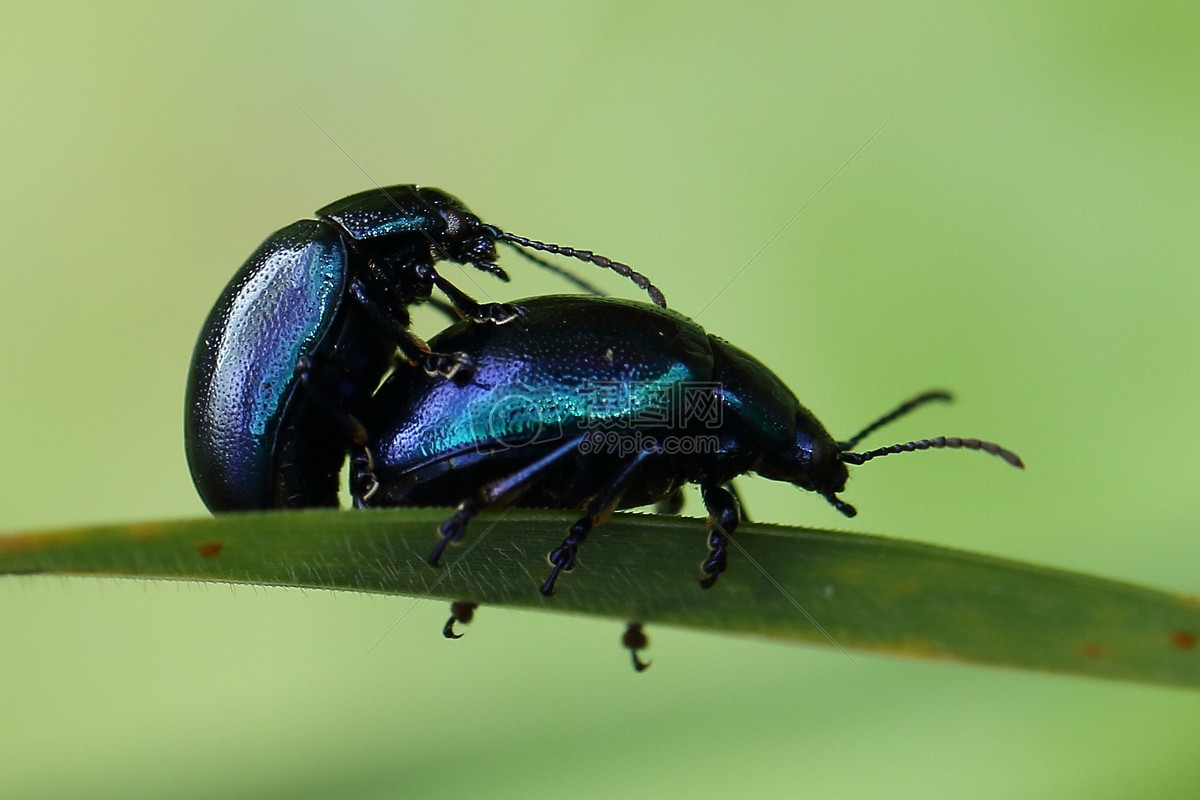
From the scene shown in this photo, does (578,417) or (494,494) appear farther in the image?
(578,417)

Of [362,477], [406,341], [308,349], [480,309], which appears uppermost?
[480,309]

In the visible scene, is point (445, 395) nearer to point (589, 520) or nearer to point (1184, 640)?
point (589, 520)

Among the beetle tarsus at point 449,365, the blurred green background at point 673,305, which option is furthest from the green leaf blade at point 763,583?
the blurred green background at point 673,305

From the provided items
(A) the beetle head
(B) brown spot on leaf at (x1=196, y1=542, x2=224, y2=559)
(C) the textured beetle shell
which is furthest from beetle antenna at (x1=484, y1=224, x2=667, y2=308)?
(B) brown spot on leaf at (x1=196, y1=542, x2=224, y2=559)

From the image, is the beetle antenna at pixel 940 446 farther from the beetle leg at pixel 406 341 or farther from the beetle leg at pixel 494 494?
the beetle leg at pixel 406 341

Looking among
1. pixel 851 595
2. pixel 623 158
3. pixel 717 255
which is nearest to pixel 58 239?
pixel 623 158

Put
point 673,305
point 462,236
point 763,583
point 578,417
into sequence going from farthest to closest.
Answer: point 673,305 → point 462,236 → point 578,417 → point 763,583

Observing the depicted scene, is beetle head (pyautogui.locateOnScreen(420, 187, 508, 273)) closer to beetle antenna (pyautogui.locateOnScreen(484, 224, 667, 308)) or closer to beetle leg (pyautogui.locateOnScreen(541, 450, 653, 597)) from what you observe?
beetle antenna (pyautogui.locateOnScreen(484, 224, 667, 308))

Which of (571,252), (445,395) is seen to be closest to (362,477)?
(445,395)
